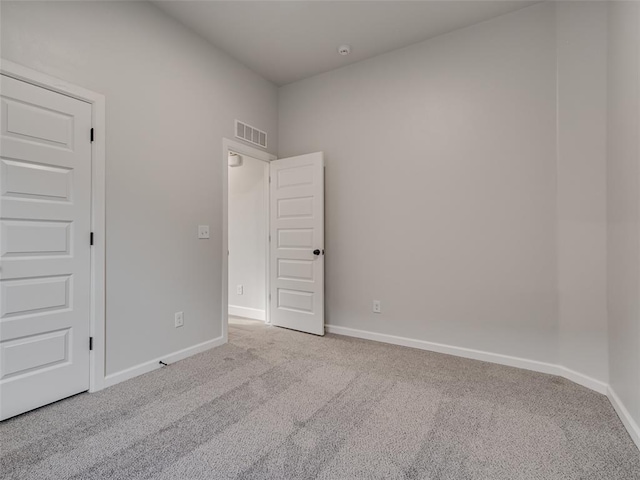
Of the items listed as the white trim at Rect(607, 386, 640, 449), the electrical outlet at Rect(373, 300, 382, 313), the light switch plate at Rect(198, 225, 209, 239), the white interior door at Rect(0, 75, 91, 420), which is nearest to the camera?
the white trim at Rect(607, 386, 640, 449)

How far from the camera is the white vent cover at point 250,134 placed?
3398 mm

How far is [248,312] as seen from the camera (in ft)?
13.9

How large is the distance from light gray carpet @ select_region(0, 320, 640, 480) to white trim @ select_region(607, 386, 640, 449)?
0.05 m

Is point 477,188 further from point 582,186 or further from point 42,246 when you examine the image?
point 42,246

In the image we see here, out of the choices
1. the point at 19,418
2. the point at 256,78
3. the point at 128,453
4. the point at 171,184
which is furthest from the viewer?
the point at 256,78

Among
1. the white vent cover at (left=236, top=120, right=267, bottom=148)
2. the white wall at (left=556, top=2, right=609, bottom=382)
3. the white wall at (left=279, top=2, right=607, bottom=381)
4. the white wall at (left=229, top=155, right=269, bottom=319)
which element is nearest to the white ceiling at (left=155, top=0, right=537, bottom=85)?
the white wall at (left=279, top=2, right=607, bottom=381)

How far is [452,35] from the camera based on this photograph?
2.94m

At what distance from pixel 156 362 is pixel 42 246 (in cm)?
122

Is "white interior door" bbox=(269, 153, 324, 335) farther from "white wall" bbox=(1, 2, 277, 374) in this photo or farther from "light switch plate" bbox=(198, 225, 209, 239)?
"light switch plate" bbox=(198, 225, 209, 239)

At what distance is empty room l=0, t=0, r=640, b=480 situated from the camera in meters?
1.73

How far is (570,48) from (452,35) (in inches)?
38.1

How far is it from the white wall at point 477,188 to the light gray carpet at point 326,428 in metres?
0.48

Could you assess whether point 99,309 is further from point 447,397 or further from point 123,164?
point 447,397

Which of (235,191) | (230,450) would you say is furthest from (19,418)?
(235,191)
